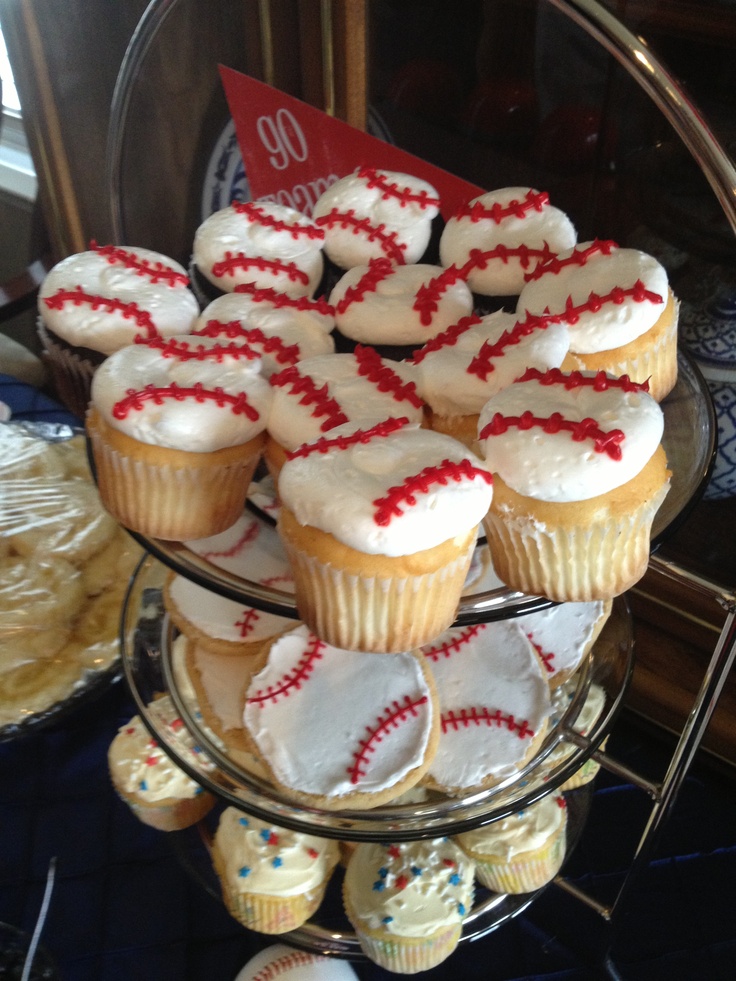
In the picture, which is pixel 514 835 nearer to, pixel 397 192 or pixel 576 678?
pixel 576 678

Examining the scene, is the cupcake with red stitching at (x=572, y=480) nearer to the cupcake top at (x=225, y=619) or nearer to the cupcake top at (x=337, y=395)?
the cupcake top at (x=337, y=395)

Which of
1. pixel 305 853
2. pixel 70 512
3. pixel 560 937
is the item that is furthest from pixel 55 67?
pixel 560 937

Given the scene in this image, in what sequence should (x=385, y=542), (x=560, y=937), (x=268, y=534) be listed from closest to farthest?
(x=385, y=542) → (x=268, y=534) → (x=560, y=937)

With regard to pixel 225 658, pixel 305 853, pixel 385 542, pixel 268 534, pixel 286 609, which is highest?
pixel 385 542

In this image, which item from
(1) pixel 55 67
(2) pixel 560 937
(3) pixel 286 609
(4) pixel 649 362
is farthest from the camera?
(1) pixel 55 67

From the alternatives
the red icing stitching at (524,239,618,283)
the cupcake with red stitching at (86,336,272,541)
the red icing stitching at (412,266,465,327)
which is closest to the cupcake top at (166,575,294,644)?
the cupcake with red stitching at (86,336,272,541)

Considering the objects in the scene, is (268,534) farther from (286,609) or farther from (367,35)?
(367,35)

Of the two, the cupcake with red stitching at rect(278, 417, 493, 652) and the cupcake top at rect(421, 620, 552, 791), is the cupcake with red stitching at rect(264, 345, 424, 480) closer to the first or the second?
the cupcake with red stitching at rect(278, 417, 493, 652)

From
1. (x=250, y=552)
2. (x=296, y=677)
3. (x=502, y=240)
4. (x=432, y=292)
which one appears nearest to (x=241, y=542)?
(x=250, y=552)
